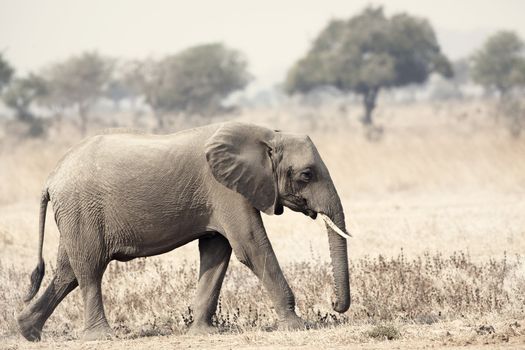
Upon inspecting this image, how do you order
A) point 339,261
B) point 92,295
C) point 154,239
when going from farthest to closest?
point 92,295 → point 154,239 → point 339,261

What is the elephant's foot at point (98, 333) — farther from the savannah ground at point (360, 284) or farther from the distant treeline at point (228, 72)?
the distant treeline at point (228, 72)

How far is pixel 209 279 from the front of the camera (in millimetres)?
11766

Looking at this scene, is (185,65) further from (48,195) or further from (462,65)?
(462,65)

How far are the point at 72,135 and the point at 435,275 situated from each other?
1617 inches

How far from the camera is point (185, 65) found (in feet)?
190

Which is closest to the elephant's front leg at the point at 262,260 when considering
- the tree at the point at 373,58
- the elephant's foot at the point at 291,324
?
the elephant's foot at the point at 291,324

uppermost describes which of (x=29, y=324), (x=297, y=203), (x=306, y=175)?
(x=306, y=175)

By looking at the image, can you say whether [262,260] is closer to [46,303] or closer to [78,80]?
[46,303]

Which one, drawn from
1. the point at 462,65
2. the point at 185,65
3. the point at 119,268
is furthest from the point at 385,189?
the point at 462,65

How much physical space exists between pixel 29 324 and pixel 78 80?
50430 mm

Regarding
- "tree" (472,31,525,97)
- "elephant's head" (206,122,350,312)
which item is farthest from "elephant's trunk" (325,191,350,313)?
"tree" (472,31,525,97)

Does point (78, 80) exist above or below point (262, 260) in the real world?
above

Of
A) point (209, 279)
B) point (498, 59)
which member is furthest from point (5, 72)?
point (209, 279)

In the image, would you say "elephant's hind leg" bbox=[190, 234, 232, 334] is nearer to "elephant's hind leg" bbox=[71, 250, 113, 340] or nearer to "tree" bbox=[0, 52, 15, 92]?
"elephant's hind leg" bbox=[71, 250, 113, 340]
